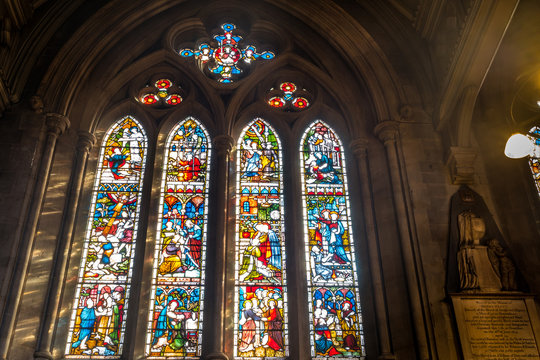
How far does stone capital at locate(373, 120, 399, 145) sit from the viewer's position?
980 centimetres

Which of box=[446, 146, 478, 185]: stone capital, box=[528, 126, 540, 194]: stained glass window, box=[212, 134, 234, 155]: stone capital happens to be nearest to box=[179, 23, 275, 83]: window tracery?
box=[212, 134, 234, 155]: stone capital

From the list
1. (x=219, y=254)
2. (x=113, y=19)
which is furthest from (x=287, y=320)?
(x=113, y=19)

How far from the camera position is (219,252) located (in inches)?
358

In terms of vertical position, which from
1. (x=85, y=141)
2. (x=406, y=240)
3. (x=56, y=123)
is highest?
(x=56, y=123)

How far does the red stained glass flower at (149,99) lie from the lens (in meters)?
10.9

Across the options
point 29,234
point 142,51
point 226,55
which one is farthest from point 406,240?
point 142,51

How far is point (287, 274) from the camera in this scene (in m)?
9.19

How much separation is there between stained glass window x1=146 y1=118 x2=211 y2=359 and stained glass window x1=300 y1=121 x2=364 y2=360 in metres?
1.58

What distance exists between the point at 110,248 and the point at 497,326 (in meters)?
5.46

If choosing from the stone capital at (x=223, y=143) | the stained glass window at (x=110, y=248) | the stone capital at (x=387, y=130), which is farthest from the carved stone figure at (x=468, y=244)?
the stained glass window at (x=110, y=248)

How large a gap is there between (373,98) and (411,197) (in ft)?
6.48

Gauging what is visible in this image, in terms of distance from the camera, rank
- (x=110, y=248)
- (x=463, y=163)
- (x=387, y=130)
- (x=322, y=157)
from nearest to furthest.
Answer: (x=463, y=163) < (x=110, y=248) < (x=387, y=130) < (x=322, y=157)

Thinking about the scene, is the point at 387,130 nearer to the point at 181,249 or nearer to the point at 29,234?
the point at 181,249

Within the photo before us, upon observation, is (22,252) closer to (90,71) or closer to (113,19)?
(90,71)
